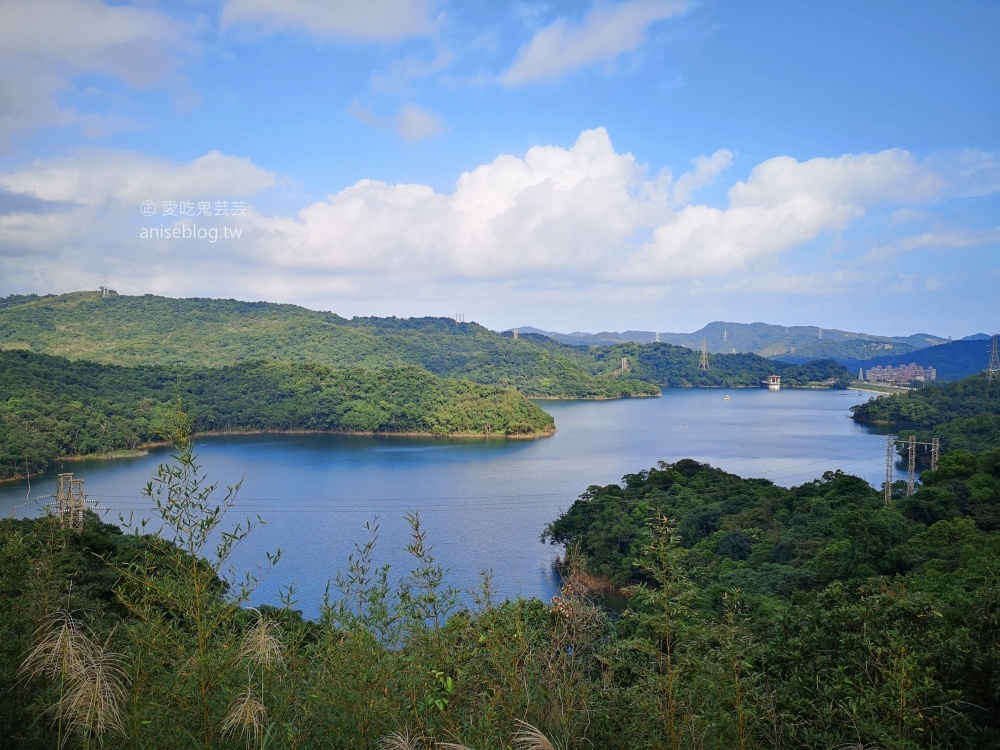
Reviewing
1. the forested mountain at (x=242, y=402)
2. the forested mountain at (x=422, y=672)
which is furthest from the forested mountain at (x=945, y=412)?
the forested mountain at (x=422, y=672)

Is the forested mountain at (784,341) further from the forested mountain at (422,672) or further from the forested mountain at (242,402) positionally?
the forested mountain at (422,672)

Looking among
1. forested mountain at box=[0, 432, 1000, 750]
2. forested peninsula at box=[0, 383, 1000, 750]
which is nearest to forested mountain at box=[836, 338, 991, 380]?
forested peninsula at box=[0, 383, 1000, 750]

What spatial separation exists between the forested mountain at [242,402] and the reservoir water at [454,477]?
1459 mm

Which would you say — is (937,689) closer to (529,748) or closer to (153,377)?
(529,748)

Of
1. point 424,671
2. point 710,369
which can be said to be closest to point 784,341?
point 710,369

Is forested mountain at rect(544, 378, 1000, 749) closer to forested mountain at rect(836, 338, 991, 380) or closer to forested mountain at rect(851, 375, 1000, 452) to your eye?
forested mountain at rect(851, 375, 1000, 452)

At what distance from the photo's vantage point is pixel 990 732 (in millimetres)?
3020

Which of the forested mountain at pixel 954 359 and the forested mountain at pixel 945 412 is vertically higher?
the forested mountain at pixel 954 359

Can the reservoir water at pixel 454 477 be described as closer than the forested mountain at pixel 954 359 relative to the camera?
Yes

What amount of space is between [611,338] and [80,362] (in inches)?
5481

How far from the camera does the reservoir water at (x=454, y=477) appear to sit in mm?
15539

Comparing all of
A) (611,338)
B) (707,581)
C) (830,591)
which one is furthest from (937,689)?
(611,338)

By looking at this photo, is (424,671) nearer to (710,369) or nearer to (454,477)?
(454,477)

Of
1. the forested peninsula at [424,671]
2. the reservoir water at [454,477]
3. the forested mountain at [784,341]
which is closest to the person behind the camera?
the forested peninsula at [424,671]
